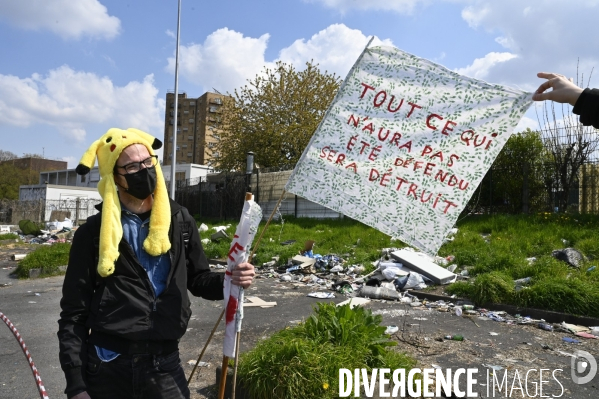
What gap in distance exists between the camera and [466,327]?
6.61 metres

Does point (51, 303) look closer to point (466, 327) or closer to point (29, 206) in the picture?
point (466, 327)

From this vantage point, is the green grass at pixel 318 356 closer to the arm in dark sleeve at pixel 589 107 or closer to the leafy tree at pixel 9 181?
the arm in dark sleeve at pixel 589 107

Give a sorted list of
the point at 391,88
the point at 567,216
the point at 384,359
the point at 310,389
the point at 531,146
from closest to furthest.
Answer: the point at 391,88 < the point at 310,389 < the point at 384,359 < the point at 567,216 < the point at 531,146

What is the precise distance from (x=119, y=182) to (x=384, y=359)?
→ 2399mm

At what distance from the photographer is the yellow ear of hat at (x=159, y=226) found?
92.2 inches

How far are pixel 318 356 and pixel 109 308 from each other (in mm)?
1721

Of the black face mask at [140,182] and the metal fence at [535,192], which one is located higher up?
the metal fence at [535,192]

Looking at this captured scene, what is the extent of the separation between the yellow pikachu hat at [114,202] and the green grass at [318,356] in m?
1.54

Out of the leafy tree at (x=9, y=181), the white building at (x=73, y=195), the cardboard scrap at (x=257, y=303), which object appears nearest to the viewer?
the cardboard scrap at (x=257, y=303)

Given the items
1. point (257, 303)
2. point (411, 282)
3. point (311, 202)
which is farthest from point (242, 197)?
point (257, 303)

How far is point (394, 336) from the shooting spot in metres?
5.90

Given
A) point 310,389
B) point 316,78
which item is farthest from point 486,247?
point 316,78

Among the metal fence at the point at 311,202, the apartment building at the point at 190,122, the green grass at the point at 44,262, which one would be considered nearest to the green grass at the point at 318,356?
the metal fence at the point at 311,202

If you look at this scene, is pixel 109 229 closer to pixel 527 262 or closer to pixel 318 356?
pixel 318 356
